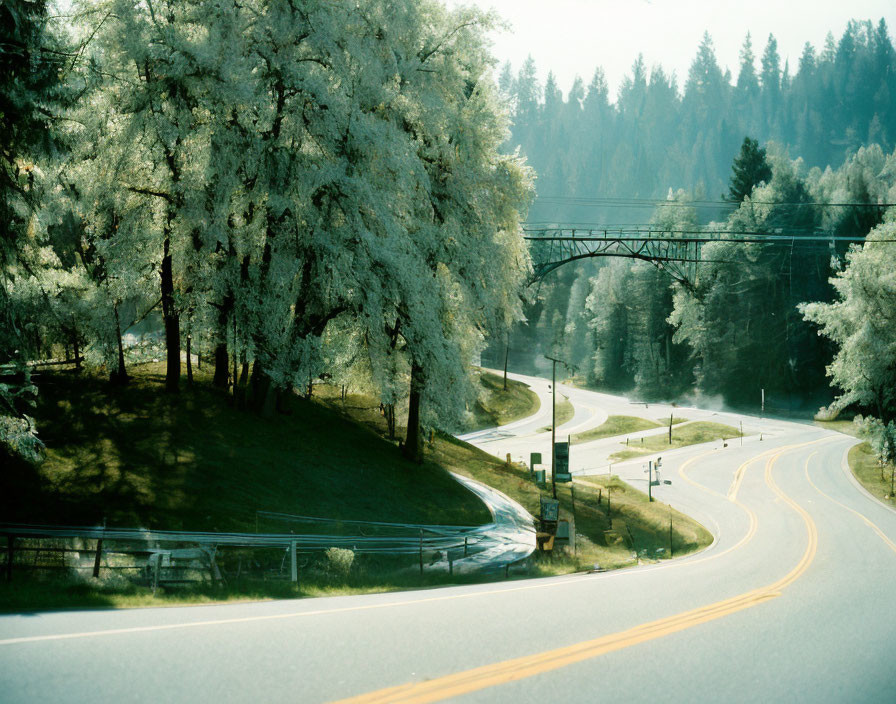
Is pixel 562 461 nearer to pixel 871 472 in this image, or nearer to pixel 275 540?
pixel 871 472

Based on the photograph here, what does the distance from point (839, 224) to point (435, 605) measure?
307 ft

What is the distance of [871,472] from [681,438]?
71.9 feet

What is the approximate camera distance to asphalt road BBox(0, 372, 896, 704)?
4.93 m

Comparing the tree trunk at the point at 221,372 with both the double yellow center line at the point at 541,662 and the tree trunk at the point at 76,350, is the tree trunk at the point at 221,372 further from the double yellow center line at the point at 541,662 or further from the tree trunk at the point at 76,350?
the double yellow center line at the point at 541,662

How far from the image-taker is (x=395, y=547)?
68.4 feet

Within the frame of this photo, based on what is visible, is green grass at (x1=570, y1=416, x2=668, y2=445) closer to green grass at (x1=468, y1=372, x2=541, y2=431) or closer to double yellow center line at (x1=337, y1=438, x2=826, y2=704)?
green grass at (x1=468, y1=372, x2=541, y2=431)

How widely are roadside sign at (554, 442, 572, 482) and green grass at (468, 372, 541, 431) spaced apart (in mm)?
30712

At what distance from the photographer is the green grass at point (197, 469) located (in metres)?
18.6

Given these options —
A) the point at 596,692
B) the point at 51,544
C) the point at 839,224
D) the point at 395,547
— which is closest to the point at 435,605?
the point at 596,692

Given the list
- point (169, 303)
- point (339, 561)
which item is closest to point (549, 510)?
point (339, 561)

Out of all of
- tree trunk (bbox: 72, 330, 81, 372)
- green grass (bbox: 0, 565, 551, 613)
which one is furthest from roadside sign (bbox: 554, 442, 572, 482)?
green grass (bbox: 0, 565, 551, 613)

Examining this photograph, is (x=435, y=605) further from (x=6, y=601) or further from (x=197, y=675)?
(x=6, y=601)

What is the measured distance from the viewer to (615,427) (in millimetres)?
77312

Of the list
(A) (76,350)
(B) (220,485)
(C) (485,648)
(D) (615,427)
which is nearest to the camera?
(C) (485,648)
